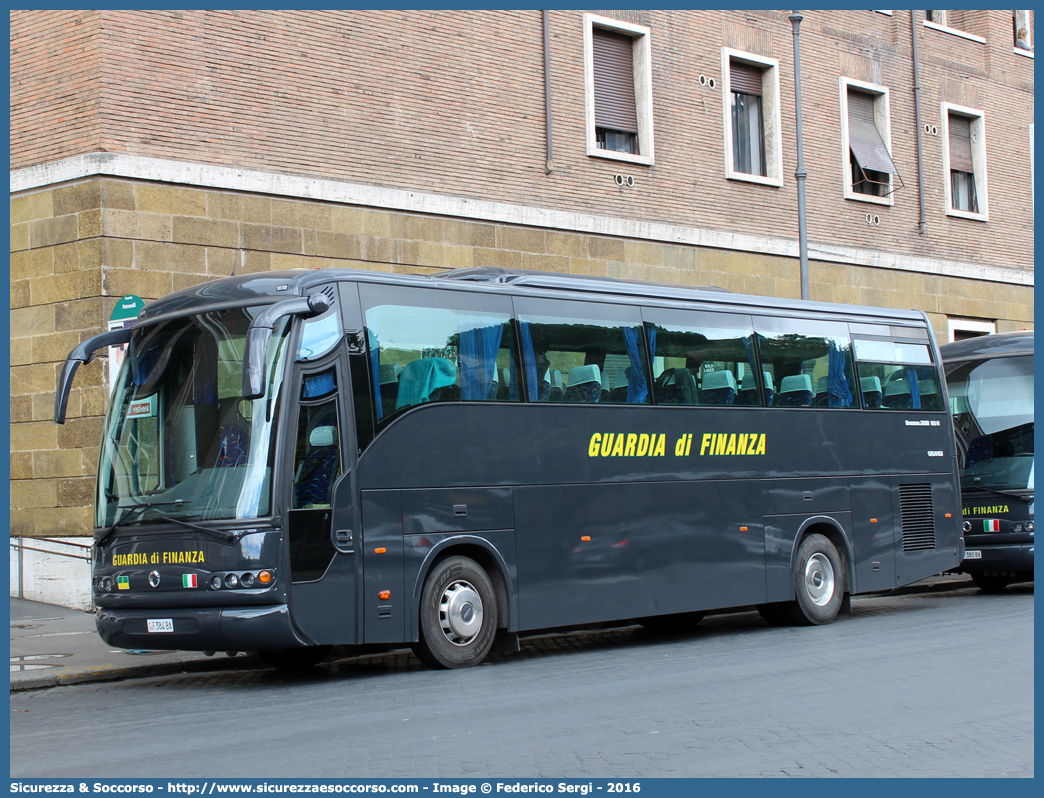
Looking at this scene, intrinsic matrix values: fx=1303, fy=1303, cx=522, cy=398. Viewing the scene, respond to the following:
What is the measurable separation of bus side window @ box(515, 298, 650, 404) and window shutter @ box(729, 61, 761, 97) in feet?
40.6

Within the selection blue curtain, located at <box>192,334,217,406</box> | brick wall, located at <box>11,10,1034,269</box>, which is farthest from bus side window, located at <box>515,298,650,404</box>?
brick wall, located at <box>11,10,1034,269</box>

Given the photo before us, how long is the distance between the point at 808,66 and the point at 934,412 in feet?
36.1

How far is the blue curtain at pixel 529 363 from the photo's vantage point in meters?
11.6

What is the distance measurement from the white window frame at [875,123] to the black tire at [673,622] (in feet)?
42.3

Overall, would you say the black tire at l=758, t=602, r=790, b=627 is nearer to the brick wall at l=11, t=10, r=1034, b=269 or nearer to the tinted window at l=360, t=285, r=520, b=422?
the tinted window at l=360, t=285, r=520, b=422

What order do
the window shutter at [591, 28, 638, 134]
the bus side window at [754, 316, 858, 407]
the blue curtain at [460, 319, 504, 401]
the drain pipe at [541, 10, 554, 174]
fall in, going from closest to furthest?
the blue curtain at [460, 319, 504, 401]
the bus side window at [754, 316, 858, 407]
the drain pipe at [541, 10, 554, 174]
the window shutter at [591, 28, 638, 134]

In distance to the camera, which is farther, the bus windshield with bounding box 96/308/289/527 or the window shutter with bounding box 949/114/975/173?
the window shutter with bounding box 949/114/975/173

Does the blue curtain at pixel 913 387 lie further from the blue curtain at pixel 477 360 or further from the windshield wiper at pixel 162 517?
the windshield wiper at pixel 162 517

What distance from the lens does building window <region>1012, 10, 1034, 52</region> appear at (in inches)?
1152

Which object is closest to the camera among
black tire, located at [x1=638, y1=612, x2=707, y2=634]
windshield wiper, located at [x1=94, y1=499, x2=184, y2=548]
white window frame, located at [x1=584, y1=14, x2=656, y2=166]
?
windshield wiper, located at [x1=94, y1=499, x2=184, y2=548]

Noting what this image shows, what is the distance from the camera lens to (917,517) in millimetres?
15492

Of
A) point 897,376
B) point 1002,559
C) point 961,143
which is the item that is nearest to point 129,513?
point 897,376

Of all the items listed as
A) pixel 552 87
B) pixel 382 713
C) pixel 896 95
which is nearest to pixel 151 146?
pixel 552 87

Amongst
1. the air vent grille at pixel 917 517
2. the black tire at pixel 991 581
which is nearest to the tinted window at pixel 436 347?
the air vent grille at pixel 917 517
